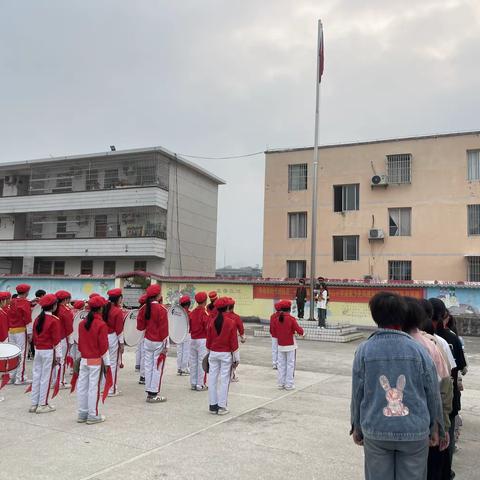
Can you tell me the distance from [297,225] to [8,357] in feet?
78.1

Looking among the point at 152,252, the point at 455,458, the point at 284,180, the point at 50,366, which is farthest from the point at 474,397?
the point at 152,252

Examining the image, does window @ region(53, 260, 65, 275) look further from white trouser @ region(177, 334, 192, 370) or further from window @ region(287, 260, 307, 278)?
white trouser @ region(177, 334, 192, 370)

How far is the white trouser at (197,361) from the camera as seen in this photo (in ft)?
28.8

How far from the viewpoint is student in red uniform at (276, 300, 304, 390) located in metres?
8.84

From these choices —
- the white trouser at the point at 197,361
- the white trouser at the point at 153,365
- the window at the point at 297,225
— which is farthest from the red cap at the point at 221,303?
the window at the point at 297,225

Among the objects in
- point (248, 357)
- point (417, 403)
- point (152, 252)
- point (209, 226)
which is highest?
point (209, 226)

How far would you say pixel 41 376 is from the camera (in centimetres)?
702

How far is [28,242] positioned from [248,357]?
87.4 ft

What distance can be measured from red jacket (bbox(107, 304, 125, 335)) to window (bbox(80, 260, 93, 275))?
2693 centimetres

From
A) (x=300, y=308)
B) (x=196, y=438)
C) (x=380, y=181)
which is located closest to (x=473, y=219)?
(x=380, y=181)

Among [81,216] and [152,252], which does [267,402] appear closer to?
[152,252]

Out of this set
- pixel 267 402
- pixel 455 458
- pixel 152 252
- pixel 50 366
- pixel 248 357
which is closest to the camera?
pixel 455 458

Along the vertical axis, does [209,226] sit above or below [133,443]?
above

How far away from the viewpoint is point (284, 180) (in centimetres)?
2938
